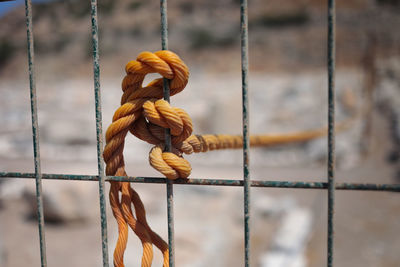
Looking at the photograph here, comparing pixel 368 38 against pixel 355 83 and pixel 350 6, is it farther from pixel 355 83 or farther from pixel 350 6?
pixel 355 83

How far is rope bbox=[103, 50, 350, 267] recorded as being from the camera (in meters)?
0.73

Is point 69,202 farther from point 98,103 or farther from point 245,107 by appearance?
point 245,107

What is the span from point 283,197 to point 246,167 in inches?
169

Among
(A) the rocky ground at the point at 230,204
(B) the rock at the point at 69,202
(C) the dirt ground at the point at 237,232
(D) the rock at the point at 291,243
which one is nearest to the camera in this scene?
(D) the rock at the point at 291,243

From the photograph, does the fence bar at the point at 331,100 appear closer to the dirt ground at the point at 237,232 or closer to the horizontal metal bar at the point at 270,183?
the horizontal metal bar at the point at 270,183

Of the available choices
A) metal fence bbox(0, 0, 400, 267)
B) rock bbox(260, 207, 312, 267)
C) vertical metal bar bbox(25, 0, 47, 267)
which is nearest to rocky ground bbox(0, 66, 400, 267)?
rock bbox(260, 207, 312, 267)

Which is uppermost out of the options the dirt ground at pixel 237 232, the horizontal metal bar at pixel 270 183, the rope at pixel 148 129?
the rope at pixel 148 129

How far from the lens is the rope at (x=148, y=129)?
2.40 ft

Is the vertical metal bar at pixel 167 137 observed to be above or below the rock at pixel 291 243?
above

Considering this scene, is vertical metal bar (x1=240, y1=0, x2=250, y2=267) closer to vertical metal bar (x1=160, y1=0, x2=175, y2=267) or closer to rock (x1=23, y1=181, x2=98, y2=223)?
vertical metal bar (x1=160, y1=0, x2=175, y2=267)

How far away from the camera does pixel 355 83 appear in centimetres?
1129

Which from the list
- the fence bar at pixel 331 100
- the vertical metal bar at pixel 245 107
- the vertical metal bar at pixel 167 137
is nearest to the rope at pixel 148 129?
the vertical metal bar at pixel 167 137

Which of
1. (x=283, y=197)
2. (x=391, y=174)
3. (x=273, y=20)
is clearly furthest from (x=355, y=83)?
(x=273, y=20)

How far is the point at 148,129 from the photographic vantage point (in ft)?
2.63
